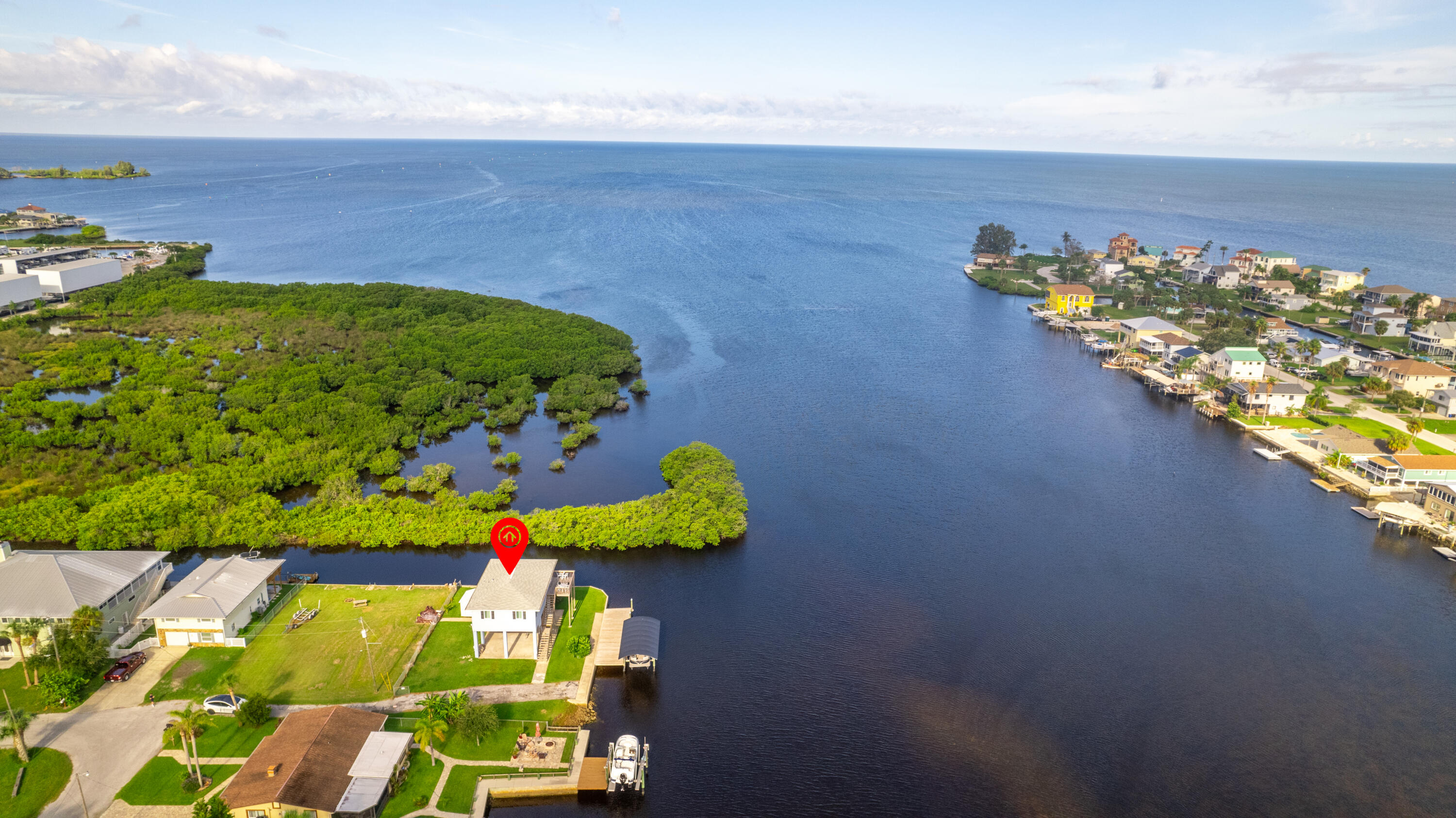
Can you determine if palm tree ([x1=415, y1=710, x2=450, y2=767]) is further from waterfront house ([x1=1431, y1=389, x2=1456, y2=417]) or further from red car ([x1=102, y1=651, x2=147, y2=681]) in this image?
waterfront house ([x1=1431, y1=389, x2=1456, y2=417])

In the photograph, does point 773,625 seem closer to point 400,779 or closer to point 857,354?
point 400,779

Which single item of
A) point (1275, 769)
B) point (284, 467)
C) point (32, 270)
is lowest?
point (1275, 769)

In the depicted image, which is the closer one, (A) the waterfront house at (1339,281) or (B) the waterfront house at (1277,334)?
(B) the waterfront house at (1277,334)

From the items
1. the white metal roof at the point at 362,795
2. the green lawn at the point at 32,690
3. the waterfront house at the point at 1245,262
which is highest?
the waterfront house at the point at 1245,262

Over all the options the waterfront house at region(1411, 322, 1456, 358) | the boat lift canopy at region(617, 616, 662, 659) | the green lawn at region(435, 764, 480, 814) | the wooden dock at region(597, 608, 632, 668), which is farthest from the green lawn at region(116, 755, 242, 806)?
the waterfront house at region(1411, 322, 1456, 358)

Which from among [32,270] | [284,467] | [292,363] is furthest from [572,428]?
[32,270]

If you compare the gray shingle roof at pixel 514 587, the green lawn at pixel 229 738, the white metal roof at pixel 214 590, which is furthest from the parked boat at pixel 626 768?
the white metal roof at pixel 214 590

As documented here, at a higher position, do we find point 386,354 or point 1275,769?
point 386,354

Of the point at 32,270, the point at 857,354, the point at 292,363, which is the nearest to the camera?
the point at 292,363

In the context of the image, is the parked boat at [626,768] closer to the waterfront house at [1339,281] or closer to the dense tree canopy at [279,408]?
the dense tree canopy at [279,408]
